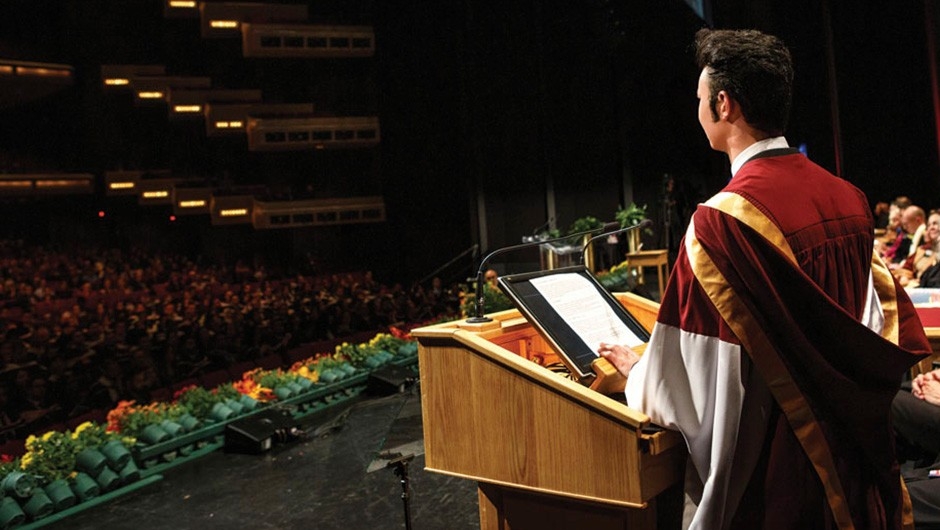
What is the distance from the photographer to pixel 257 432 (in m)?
4.45

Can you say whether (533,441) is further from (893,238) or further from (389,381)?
(893,238)

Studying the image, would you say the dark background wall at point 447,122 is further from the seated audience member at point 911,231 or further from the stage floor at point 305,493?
the stage floor at point 305,493

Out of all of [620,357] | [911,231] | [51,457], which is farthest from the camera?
[911,231]

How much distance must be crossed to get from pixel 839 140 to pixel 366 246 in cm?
740

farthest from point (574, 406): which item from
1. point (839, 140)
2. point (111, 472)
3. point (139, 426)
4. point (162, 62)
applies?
point (162, 62)

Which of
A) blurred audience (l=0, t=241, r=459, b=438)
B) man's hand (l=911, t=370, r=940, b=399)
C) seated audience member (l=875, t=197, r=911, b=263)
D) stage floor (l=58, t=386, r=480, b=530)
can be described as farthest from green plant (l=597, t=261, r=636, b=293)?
man's hand (l=911, t=370, r=940, b=399)

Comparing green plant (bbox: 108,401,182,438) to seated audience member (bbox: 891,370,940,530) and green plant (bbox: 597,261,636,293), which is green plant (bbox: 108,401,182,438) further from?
green plant (bbox: 597,261,636,293)

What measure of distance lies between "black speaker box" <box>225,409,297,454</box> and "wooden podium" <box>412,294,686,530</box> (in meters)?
3.06

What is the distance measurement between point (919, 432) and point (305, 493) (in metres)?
2.53

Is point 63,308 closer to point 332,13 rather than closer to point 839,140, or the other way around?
point 332,13

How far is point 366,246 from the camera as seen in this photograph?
43.7 ft

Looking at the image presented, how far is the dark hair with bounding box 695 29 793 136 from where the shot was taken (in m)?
1.23

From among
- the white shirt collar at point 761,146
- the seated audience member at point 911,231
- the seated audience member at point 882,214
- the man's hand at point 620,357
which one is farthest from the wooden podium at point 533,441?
the seated audience member at point 882,214

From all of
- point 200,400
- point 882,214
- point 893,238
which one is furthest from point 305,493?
point 882,214
